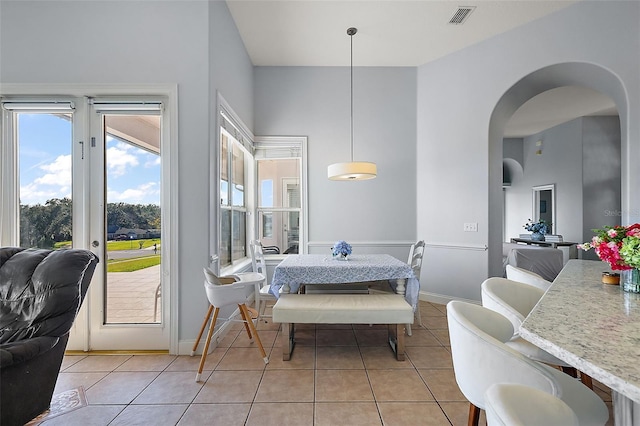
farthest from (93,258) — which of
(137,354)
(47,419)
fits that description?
(137,354)

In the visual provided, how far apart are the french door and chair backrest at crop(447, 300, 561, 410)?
2.55m

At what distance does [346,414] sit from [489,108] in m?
3.95

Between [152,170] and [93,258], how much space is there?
1.13m

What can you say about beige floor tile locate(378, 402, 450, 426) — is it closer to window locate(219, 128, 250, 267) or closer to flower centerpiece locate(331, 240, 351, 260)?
flower centerpiece locate(331, 240, 351, 260)

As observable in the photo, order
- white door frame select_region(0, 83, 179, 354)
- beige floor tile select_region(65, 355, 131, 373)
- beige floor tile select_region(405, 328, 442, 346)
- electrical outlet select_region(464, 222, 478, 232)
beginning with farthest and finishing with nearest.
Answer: electrical outlet select_region(464, 222, 478, 232) < beige floor tile select_region(405, 328, 442, 346) < white door frame select_region(0, 83, 179, 354) < beige floor tile select_region(65, 355, 131, 373)

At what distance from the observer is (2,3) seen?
267 centimetres

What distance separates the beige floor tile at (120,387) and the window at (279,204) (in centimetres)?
263

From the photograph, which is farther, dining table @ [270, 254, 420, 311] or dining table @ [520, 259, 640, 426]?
dining table @ [270, 254, 420, 311]

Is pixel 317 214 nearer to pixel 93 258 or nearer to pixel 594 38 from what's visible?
pixel 93 258

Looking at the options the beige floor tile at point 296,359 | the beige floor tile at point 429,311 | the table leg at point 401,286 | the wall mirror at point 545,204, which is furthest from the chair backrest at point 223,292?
the wall mirror at point 545,204

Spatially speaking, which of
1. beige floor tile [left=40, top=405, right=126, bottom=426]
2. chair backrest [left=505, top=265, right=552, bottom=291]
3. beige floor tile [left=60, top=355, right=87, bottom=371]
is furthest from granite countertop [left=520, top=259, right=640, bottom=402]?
beige floor tile [left=60, top=355, right=87, bottom=371]

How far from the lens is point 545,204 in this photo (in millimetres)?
7348

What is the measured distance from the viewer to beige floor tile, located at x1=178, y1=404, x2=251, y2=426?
72.1 inches

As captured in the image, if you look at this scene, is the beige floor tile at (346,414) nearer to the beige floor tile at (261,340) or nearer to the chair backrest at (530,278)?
the beige floor tile at (261,340)
